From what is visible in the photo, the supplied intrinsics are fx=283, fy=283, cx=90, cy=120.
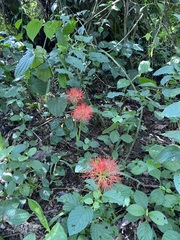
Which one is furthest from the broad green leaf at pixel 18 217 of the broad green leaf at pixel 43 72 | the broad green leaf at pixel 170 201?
the broad green leaf at pixel 43 72

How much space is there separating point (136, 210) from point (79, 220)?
197 millimetres

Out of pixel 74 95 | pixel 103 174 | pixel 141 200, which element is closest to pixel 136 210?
pixel 141 200

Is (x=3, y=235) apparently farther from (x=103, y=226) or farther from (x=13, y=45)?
(x=13, y=45)

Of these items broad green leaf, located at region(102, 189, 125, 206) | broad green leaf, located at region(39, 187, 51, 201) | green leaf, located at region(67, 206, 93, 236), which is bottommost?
broad green leaf, located at region(39, 187, 51, 201)

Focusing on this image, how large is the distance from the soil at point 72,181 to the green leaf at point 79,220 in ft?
0.70

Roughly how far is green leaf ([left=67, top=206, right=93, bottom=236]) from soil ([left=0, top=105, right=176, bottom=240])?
214 mm

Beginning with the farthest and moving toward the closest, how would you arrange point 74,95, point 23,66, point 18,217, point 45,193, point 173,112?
point 74,95, point 45,193, point 23,66, point 18,217, point 173,112

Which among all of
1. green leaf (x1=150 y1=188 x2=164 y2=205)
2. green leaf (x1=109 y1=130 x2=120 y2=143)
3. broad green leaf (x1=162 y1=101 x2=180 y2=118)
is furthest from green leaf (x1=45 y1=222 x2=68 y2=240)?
green leaf (x1=109 y1=130 x2=120 y2=143)

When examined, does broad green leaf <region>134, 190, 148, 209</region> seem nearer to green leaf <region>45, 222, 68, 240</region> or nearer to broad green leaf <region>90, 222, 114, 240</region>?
broad green leaf <region>90, 222, 114, 240</region>

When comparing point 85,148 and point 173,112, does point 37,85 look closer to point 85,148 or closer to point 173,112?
point 85,148

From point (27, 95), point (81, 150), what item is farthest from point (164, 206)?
point (27, 95)

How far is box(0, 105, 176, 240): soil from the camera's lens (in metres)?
1.05

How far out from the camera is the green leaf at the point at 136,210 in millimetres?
920

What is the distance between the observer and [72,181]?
1.29 meters
